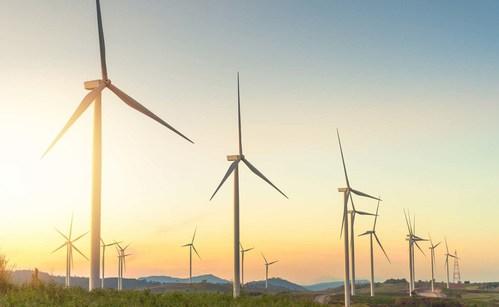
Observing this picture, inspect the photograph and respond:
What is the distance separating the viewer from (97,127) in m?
53.1

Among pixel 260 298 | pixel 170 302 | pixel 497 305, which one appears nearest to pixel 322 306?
pixel 260 298

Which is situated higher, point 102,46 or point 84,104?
point 102,46

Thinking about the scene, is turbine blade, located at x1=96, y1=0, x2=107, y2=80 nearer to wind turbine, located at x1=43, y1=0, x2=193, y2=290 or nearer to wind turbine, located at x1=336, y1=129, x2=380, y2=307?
wind turbine, located at x1=43, y1=0, x2=193, y2=290

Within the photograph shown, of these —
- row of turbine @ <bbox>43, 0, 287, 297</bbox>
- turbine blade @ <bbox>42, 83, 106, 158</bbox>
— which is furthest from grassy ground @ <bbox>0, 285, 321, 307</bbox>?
turbine blade @ <bbox>42, 83, 106, 158</bbox>

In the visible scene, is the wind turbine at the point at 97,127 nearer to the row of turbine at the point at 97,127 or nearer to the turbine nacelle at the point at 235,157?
the row of turbine at the point at 97,127

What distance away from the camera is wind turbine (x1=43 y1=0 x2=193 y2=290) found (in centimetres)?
4900

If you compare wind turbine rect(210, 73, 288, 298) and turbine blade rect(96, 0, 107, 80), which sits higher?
turbine blade rect(96, 0, 107, 80)

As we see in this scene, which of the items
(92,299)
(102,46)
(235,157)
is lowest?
(92,299)

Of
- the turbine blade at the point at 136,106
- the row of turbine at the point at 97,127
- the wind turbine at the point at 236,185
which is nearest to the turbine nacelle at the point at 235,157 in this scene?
the wind turbine at the point at 236,185

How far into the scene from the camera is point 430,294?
528 ft

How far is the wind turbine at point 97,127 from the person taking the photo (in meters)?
49.0

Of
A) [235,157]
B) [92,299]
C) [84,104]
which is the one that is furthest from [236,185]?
[92,299]

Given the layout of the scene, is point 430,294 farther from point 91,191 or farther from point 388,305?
A: point 91,191

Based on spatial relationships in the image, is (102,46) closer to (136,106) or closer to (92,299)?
(136,106)
